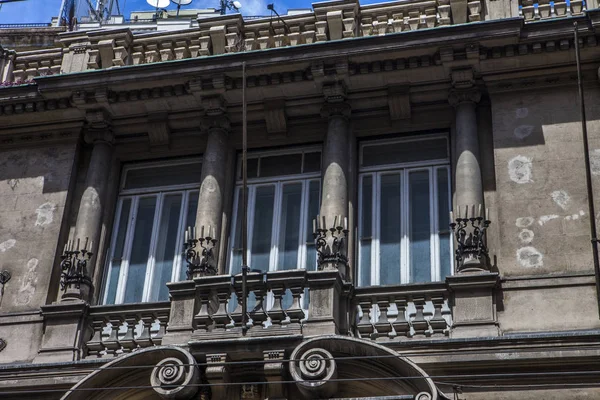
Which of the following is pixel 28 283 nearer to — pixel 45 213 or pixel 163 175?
pixel 45 213

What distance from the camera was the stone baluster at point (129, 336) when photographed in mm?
17234

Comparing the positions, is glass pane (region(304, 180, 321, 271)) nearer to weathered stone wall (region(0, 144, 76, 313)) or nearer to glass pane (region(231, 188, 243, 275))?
glass pane (region(231, 188, 243, 275))

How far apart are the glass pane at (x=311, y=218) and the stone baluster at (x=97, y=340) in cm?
361

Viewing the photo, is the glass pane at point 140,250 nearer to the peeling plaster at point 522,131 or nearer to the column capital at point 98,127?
the column capital at point 98,127

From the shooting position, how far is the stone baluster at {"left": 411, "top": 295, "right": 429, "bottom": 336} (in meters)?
16.2

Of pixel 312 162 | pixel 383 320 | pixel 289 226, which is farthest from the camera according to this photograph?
pixel 312 162

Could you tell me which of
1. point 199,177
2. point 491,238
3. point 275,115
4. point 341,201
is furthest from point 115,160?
point 491,238

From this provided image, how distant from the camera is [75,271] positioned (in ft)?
59.6

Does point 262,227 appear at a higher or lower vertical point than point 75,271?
higher

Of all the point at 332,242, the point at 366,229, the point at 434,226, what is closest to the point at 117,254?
the point at 332,242

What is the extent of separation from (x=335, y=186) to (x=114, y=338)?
4.53 m

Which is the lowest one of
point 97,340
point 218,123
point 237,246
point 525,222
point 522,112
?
point 97,340

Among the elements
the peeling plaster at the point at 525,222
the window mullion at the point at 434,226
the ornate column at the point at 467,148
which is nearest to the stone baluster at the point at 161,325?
the window mullion at the point at 434,226

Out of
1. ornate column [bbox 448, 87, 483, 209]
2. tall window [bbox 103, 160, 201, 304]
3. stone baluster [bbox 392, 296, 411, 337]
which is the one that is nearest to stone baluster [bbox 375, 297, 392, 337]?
stone baluster [bbox 392, 296, 411, 337]
